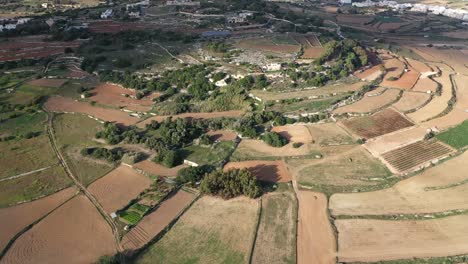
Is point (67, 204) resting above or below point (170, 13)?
below

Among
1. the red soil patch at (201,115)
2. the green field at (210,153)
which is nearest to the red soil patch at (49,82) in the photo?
the red soil patch at (201,115)

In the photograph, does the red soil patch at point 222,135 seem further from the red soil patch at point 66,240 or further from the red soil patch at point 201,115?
the red soil patch at point 66,240

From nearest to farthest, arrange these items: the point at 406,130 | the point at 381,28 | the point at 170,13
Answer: the point at 406,130, the point at 170,13, the point at 381,28

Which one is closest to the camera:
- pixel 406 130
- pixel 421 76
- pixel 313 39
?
pixel 406 130

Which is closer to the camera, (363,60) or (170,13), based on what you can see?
(363,60)

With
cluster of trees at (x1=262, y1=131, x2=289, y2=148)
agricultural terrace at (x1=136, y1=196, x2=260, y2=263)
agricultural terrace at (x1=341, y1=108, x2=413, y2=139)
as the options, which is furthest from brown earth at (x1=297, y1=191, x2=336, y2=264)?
agricultural terrace at (x1=341, y1=108, x2=413, y2=139)

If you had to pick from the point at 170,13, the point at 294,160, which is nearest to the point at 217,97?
the point at 294,160

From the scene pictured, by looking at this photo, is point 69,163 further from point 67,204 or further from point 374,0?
point 374,0
